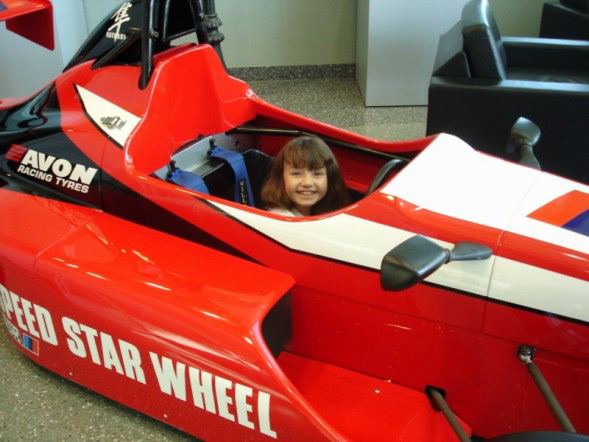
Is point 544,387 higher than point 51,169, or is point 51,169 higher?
point 51,169

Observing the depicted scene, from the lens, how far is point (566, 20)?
14.0 feet

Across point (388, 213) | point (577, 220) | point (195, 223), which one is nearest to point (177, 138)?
point (195, 223)

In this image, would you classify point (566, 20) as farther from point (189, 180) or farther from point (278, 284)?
point (278, 284)

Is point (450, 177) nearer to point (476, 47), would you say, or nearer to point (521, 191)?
point (521, 191)

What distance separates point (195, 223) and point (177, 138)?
0.42m

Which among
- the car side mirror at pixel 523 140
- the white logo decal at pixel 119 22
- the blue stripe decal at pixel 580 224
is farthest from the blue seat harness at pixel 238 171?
the blue stripe decal at pixel 580 224

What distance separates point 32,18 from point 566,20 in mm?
3423

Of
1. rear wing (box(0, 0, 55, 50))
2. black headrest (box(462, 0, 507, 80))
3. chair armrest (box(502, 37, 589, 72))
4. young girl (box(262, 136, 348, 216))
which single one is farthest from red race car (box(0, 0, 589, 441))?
chair armrest (box(502, 37, 589, 72))

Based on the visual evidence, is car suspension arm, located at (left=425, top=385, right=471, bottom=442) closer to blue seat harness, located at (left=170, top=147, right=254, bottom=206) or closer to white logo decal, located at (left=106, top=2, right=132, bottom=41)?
blue seat harness, located at (left=170, top=147, right=254, bottom=206)

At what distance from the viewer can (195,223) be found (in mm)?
1807

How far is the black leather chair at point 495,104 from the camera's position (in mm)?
3111

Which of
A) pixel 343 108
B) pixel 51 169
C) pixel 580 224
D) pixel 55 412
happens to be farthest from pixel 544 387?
pixel 343 108

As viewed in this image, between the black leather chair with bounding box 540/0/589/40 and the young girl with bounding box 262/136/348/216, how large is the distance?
9.84 ft

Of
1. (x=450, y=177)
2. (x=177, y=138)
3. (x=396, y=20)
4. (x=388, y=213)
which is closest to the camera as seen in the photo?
(x=388, y=213)
